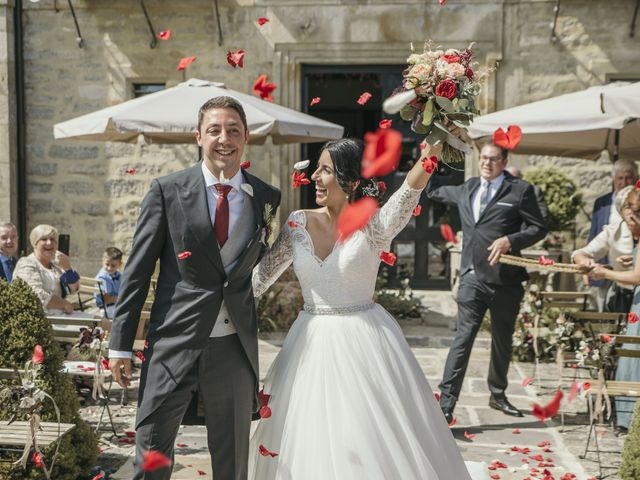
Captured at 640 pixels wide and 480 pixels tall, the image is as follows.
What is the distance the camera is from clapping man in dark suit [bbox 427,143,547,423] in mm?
6121

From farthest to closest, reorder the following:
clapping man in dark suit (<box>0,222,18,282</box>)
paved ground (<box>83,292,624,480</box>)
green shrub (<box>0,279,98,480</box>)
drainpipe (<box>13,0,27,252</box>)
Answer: drainpipe (<box>13,0,27,252</box>), clapping man in dark suit (<box>0,222,18,282</box>), paved ground (<box>83,292,624,480</box>), green shrub (<box>0,279,98,480</box>)

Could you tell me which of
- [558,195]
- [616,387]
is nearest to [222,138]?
[616,387]

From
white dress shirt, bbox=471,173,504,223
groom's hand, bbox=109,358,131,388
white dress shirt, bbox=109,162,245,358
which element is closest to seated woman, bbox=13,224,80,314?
white dress shirt, bbox=471,173,504,223

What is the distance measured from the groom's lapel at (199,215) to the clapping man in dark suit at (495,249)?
3103mm

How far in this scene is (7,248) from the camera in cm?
706

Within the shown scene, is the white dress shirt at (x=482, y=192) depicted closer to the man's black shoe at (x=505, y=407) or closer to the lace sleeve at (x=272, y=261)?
the man's black shoe at (x=505, y=407)

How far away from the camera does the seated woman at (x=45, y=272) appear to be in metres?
6.75

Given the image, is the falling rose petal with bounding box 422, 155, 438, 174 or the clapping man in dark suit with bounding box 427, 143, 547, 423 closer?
the falling rose petal with bounding box 422, 155, 438, 174

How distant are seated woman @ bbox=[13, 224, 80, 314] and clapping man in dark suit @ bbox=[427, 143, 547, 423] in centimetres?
336

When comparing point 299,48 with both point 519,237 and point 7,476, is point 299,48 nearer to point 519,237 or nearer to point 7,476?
→ point 519,237

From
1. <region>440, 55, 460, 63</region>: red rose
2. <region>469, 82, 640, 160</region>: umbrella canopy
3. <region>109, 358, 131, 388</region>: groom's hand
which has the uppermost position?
<region>469, 82, 640, 160</region>: umbrella canopy

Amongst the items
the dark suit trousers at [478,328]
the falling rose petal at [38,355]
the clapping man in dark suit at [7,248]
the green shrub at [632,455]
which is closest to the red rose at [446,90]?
the green shrub at [632,455]

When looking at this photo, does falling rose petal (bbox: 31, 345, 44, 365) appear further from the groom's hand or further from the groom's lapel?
the groom's lapel

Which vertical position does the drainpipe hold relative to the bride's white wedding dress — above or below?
above
